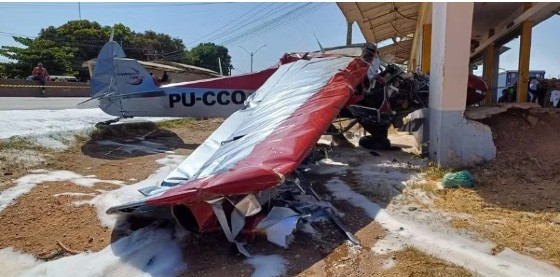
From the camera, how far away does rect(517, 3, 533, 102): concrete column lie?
857 centimetres

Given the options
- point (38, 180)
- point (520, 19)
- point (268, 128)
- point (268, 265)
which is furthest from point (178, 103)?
point (520, 19)

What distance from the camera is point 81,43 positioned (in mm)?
40031

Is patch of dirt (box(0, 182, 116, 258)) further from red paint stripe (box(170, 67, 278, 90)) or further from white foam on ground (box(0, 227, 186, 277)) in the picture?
red paint stripe (box(170, 67, 278, 90))

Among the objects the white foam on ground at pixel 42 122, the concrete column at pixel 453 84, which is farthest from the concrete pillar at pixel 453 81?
the white foam on ground at pixel 42 122

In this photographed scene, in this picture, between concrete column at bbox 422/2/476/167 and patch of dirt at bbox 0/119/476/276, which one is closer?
patch of dirt at bbox 0/119/476/276

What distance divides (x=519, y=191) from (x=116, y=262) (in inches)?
164

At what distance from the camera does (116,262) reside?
283cm

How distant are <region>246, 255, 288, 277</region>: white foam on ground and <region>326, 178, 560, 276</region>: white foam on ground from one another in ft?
2.69

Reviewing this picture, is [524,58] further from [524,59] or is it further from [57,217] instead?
[57,217]

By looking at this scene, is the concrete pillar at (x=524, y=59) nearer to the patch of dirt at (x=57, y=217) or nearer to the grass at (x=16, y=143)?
the patch of dirt at (x=57, y=217)

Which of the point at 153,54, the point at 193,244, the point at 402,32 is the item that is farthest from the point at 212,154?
the point at 153,54

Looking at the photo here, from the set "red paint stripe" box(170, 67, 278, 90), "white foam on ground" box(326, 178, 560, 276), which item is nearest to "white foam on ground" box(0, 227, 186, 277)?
"white foam on ground" box(326, 178, 560, 276)

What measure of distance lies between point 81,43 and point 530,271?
4481 centimetres

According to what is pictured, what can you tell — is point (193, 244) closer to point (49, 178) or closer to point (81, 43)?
point (49, 178)
